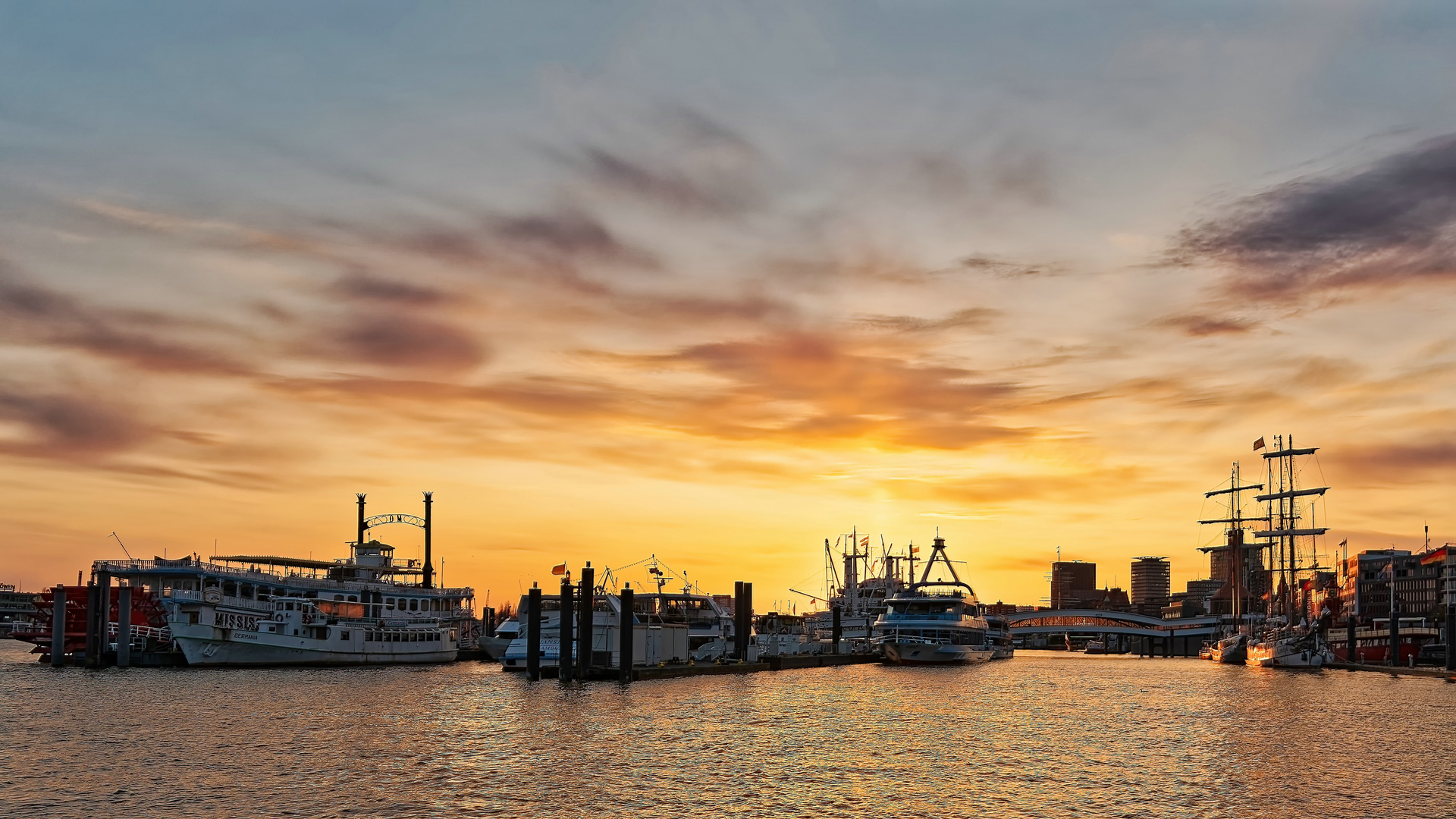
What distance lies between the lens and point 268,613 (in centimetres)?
12025

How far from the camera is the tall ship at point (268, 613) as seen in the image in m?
114

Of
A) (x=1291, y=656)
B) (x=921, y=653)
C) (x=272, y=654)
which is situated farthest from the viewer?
(x=1291, y=656)

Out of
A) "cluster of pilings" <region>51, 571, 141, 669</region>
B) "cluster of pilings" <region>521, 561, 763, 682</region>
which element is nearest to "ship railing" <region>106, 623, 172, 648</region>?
"cluster of pilings" <region>51, 571, 141, 669</region>

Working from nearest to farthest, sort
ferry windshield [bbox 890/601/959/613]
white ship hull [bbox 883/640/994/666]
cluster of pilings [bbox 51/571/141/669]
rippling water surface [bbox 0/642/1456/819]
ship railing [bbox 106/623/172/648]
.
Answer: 1. rippling water surface [bbox 0/642/1456/819]
2. cluster of pilings [bbox 51/571/141/669]
3. ship railing [bbox 106/623/172/648]
4. white ship hull [bbox 883/640/994/666]
5. ferry windshield [bbox 890/601/959/613]

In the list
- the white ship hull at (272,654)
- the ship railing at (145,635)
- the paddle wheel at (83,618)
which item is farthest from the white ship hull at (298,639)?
the paddle wheel at (83,618)

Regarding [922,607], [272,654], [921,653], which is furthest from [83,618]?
[922,607]

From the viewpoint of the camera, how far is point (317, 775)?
156 ft

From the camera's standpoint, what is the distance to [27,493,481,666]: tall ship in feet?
373

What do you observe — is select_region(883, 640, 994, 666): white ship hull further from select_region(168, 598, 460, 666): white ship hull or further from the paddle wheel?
the paddle wheel

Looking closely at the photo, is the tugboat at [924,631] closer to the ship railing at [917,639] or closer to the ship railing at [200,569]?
the ship railing at [917,639]

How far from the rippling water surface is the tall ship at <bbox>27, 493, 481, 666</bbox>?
13835mm

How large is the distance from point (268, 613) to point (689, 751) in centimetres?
7682

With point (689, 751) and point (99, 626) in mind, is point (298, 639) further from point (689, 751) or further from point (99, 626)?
point (689, 751)

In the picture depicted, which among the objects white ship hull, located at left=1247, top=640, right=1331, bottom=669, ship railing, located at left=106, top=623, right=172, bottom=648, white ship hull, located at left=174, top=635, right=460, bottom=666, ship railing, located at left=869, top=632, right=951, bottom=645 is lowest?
white ship hull, located at left=1247, top=640, right=1331, bottom=669
